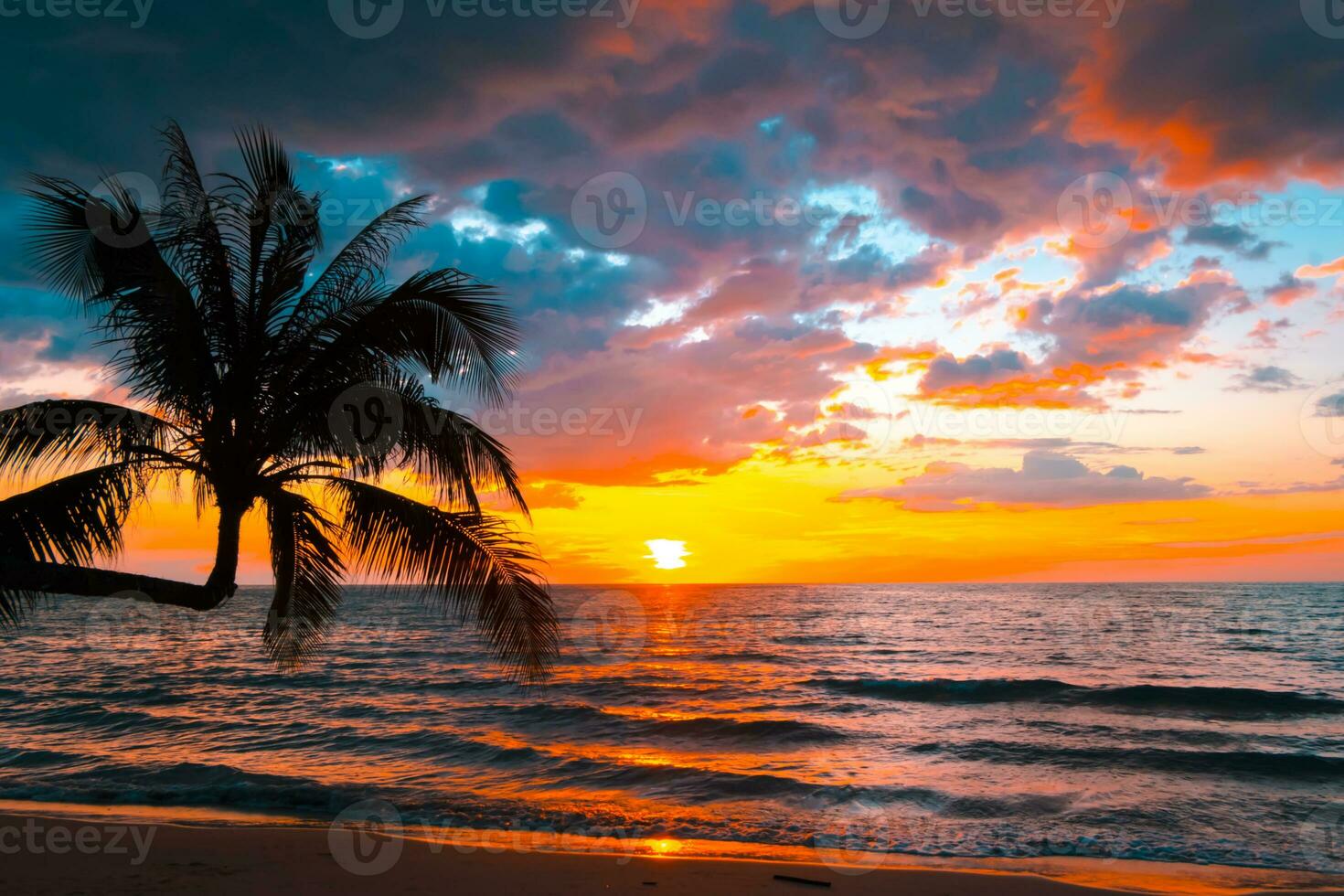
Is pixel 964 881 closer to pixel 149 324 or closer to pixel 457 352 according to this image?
pixel 457 352

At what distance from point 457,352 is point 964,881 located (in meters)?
8.23

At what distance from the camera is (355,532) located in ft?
24.9

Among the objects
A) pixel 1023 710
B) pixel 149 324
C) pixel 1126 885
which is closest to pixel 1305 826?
pixel 1126 885

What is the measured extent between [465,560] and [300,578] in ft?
7.70

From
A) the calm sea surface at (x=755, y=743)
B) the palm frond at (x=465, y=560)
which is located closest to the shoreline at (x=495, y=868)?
the calm sea surface at (x=755, y=743)

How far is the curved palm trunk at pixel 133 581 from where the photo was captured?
226 inches
